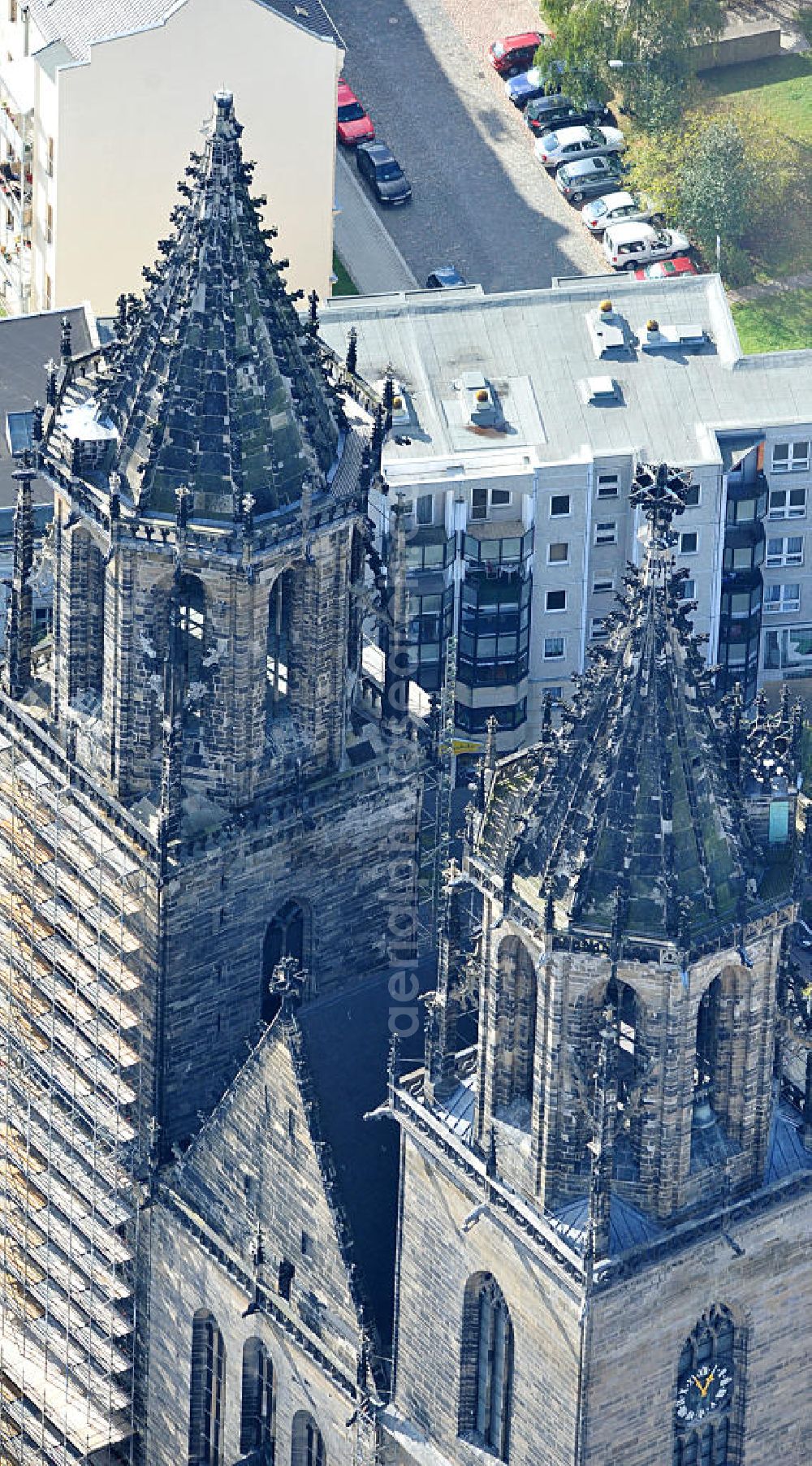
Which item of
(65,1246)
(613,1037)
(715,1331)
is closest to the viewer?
(613,1037)

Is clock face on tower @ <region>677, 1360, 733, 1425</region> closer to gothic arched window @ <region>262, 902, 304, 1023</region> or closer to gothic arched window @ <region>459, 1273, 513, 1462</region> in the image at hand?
gothic arched window @ <region>459, 1273, 513, 1462</region>

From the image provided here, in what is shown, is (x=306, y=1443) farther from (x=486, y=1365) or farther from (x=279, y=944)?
(x=279, y=944)

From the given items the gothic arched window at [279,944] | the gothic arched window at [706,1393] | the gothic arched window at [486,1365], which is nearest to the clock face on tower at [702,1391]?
the gothic arched window at [706,1393]

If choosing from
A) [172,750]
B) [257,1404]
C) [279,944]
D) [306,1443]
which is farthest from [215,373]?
[306,1443]

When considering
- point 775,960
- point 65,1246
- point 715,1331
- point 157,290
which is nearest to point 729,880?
point 775,960

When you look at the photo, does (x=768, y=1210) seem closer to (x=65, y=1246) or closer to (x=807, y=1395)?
(x=807, y=1395)

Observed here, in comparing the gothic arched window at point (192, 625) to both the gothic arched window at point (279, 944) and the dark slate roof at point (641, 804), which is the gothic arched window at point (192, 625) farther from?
the dark slate roof at point (641, 804)

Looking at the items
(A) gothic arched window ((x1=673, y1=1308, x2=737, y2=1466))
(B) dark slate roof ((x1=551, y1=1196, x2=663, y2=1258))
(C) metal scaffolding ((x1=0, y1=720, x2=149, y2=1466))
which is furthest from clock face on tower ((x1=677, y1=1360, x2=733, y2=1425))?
(C) metal scaffolding ((x1=0, y1=720, x2=149, y2=1466))

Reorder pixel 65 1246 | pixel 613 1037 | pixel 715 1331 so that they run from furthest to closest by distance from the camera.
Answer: pixel 65 1246
pixel 715 1331
pixel 613 1037
